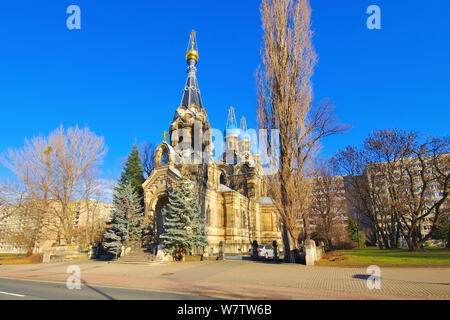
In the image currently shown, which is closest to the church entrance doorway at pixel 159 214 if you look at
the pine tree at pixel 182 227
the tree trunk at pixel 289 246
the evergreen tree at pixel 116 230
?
the evergreen tree at pixel 116 230

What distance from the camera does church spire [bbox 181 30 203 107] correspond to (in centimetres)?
3717

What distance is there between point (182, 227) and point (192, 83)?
2462 cm

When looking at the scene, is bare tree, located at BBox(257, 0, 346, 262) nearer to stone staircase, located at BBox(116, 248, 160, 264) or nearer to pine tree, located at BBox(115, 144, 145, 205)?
stone staircase, located at BBox(116, 248, 160, 264)

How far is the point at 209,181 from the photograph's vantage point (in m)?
31.3

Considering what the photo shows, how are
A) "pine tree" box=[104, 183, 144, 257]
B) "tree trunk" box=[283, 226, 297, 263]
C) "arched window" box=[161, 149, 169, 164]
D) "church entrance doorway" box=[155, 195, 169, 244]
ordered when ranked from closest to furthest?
"tree trunk" box=[283, 226, 297, 263]
"pine tree" box=[104, 183, 144, 257]
"church entrance doorway" box=[155, 195, 169, 244]
"arched window" box=[161, 149, 169, 164]

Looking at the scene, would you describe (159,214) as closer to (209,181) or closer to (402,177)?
(209,181)

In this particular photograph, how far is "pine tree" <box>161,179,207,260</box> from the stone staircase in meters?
1.26

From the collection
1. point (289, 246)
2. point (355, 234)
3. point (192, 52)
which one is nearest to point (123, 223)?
point (289, 246)

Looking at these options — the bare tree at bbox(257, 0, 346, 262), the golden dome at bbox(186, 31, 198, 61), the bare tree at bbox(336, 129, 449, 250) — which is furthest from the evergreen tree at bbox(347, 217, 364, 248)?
the golden dome at bbox(186, 31, 198, 61)
